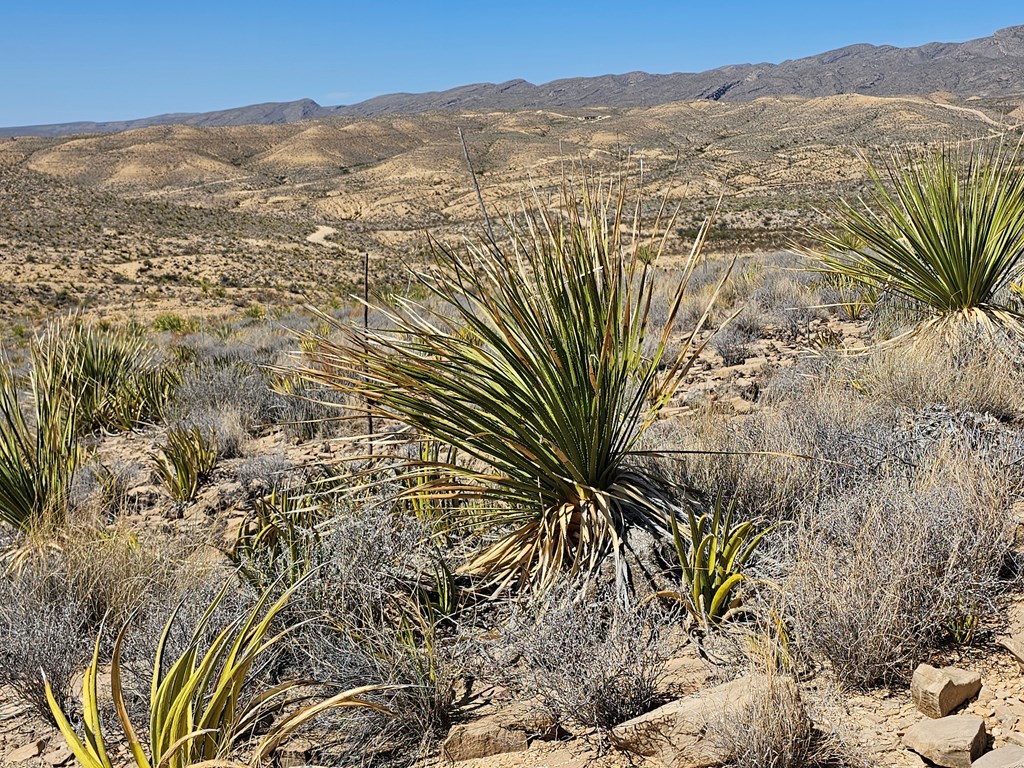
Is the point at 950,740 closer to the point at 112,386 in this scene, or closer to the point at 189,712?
the point at 189,712

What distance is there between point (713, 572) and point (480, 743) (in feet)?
3.30

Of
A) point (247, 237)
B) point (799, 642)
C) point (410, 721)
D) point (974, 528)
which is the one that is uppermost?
point (247, 237)

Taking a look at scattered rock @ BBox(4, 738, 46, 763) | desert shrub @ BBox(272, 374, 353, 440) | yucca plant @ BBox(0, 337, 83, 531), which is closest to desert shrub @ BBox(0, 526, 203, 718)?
scattered rock @ BBox(4, 738, 46, 763)

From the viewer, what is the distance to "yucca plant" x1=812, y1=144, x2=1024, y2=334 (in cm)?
484

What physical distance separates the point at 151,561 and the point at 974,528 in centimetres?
331

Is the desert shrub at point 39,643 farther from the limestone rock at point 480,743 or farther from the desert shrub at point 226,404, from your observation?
the desert shrub at point 226,404

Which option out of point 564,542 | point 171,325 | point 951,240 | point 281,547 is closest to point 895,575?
point 564,542

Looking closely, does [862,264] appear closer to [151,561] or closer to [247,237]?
[151,561]

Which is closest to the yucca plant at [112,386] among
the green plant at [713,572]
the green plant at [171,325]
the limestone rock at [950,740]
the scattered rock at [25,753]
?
the scattered rock at [25,753]

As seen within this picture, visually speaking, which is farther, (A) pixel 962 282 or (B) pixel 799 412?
(A) pixel 962 282

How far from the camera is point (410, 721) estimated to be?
2.32 m

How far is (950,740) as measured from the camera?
180 centimetres

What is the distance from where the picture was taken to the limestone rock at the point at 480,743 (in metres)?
2.19

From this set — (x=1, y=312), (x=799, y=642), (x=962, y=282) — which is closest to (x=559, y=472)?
(x=799, y=642)
